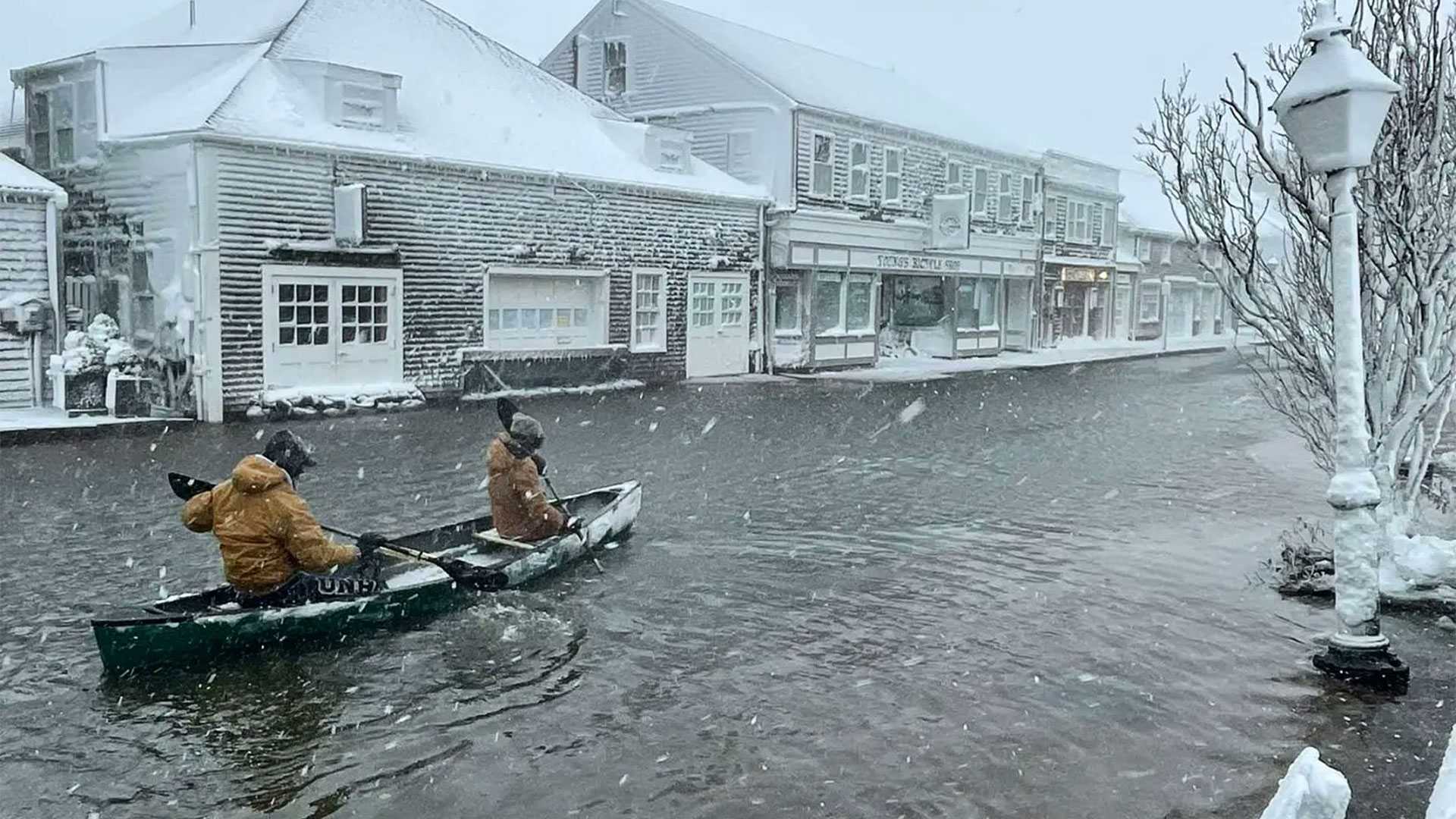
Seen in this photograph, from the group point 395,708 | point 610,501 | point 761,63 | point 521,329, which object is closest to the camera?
point 395,708

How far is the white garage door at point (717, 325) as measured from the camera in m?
27.2

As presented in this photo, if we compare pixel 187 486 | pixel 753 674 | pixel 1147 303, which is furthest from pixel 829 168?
pixel 1147 303

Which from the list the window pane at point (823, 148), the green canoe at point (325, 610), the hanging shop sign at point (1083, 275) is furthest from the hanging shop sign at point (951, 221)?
the green canoe at point (325, 610)

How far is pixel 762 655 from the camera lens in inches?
301

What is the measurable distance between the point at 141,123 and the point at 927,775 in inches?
698

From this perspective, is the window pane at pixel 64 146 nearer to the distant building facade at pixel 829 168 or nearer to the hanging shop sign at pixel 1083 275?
the distant building facade at pixel 829 168

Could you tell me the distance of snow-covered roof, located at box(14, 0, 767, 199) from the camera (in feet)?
63.9

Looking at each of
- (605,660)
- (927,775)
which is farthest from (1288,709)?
(605,660)

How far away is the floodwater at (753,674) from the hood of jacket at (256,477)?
0.96 m

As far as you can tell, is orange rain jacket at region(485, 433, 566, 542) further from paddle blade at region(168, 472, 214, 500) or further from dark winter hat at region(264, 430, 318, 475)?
paddle blade at region(168, 472, 214, 500)

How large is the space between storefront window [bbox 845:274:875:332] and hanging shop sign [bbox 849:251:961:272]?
435 millimetres

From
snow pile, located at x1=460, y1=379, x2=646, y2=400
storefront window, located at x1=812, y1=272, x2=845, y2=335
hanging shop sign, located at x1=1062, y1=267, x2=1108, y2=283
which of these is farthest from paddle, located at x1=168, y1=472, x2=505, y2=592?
hanging shop sign, located at x1=1062, y1=267, x2=1108, y2=283

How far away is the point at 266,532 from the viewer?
7215 mm

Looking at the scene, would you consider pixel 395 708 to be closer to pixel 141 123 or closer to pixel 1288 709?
pixel 1288 709
